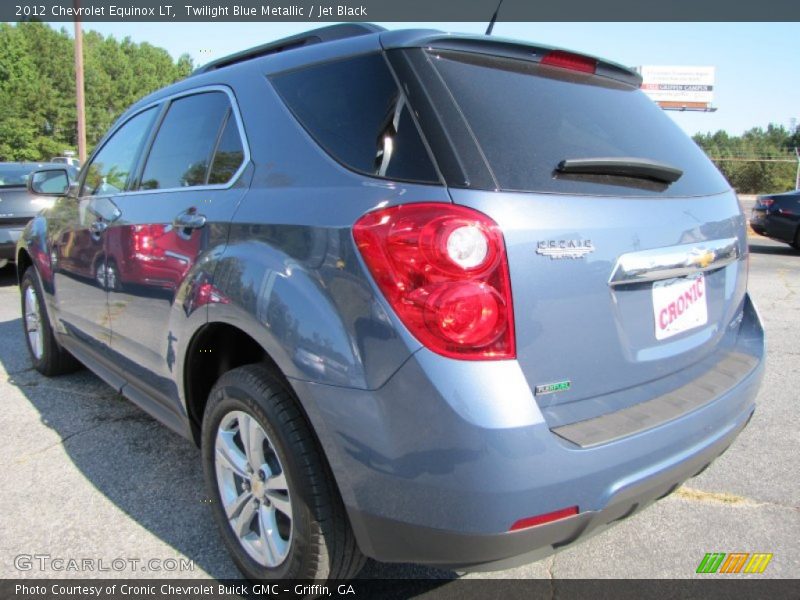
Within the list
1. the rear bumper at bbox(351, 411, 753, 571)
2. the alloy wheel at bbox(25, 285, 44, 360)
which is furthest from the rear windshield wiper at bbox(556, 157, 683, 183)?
the alloy wheel at bbox(25, 285, 44, 360)

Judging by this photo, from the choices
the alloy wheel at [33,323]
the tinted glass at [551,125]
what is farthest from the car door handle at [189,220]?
the alloy wheel at [33,323]

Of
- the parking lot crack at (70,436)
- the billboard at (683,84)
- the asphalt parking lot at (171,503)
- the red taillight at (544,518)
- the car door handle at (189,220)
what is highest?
the billboard at (683,84)

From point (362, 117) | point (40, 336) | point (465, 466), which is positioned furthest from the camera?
point (40, 336)

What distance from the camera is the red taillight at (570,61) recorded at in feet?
6.87

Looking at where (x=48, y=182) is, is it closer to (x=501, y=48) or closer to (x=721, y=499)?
(x=501, y=48)

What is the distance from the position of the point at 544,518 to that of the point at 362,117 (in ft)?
4.01

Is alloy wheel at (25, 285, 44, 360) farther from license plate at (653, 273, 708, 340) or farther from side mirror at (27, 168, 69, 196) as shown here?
license plate at (653, 273, 708, 340)

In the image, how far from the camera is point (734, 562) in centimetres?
235

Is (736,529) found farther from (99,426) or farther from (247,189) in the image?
(99,426)

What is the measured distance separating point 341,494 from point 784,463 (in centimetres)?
249

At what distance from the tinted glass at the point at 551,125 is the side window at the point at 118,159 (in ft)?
6.29

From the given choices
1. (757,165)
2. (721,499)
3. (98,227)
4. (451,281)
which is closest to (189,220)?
(98,227)

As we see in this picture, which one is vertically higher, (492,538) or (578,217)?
(578,217)
